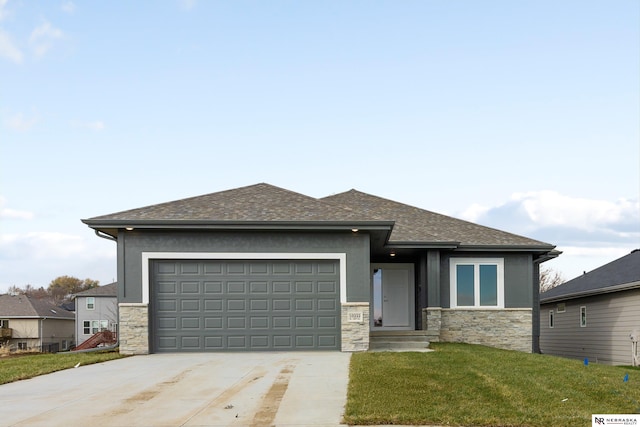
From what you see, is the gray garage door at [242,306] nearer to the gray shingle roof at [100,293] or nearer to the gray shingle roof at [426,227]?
the gray shingle roof at [426,227]

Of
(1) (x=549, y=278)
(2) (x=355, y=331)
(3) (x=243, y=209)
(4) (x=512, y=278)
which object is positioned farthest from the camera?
(1) (x=549, y=278)

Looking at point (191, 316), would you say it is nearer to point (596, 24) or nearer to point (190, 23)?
point (190, 23)

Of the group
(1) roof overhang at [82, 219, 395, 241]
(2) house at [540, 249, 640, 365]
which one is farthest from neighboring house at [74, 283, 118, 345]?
(1) roof overhang at [82, 219, 395, 241]

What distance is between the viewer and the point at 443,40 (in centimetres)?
1883

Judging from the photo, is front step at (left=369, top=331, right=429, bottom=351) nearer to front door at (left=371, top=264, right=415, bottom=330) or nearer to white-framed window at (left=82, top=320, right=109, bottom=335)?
front door at (left=371, top=264, right=415, bottom=330)

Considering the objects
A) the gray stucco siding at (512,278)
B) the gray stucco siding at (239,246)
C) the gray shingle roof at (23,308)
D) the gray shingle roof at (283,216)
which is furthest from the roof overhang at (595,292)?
the gray shingle roof at (23,308)

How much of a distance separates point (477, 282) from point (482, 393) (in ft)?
36.1

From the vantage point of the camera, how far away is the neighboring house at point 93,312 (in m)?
47.3

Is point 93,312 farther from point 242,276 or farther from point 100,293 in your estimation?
point 242,276

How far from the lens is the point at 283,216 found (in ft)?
48.2

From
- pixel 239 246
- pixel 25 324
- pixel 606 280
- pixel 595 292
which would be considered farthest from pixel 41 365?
pixel 25 324

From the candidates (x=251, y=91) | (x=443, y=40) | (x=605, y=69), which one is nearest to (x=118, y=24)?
(x=251, y=91)

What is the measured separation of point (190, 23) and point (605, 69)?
13104mm

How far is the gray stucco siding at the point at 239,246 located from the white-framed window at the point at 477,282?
17.6 feet
